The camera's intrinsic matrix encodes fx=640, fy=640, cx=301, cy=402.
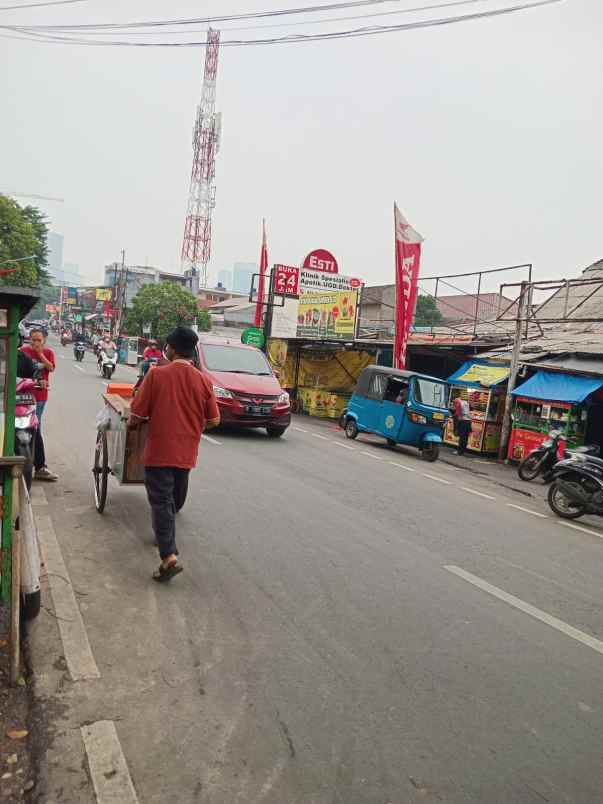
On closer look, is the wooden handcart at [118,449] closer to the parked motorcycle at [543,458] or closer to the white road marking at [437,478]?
the white road marking at [437,478]

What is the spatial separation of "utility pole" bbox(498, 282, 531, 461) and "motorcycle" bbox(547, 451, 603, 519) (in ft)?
18.9

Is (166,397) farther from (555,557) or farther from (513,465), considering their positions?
(513,465)

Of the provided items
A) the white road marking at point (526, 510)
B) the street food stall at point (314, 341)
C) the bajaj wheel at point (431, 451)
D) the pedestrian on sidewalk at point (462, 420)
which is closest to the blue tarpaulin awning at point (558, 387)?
the pedestrian on sidewalk at point (462, 420)

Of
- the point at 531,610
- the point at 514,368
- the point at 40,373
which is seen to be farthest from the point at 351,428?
the point at 531,610

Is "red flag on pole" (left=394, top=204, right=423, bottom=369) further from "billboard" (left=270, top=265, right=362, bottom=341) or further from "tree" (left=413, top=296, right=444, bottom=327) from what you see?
"tree" (left=413, top=296, right=444, bottom=327)

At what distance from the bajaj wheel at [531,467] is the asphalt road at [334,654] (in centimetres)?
559

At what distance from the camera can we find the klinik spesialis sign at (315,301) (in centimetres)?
2133

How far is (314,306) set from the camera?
23000 millimetres

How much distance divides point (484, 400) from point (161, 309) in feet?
122

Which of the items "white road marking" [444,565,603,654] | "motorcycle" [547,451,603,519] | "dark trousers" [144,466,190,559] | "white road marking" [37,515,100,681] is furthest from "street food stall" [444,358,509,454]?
"white road marking" [37,515,100,681]

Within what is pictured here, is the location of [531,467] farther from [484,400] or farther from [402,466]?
[484,400]

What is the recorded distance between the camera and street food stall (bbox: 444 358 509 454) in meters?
16.0

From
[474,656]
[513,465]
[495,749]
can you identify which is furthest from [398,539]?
[513,465]

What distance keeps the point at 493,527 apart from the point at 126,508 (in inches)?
164
